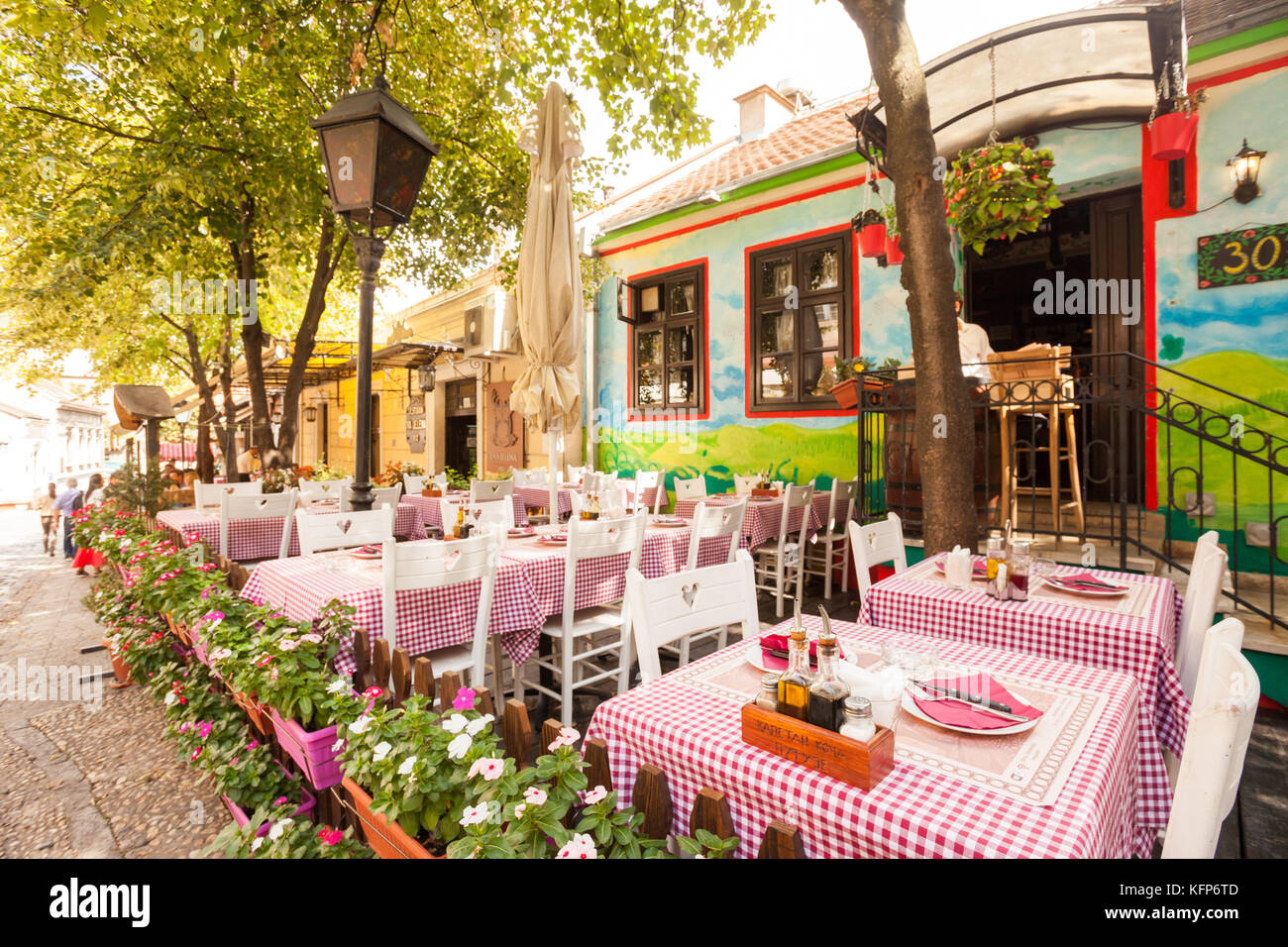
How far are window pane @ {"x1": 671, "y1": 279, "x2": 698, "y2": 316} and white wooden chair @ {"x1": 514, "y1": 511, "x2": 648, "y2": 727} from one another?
19.1 ft

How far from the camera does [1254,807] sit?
8.43ft

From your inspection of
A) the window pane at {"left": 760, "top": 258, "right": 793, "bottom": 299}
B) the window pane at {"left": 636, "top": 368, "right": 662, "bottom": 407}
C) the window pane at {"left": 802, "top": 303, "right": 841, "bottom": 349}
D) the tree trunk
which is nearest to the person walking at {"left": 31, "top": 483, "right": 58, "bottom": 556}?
the window pane at {"left": 636, "top": 368, "right": 662, "bottom": 407}

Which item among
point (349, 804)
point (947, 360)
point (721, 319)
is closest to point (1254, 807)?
point (947, 360)

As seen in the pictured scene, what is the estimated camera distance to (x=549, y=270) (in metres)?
4.45

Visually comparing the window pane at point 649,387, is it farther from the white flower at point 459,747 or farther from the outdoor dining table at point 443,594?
the white flower at point 459,747

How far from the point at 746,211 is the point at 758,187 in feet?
1.07

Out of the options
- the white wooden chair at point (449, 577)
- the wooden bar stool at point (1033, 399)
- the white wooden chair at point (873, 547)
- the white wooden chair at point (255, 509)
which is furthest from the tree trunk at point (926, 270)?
the white wooden chair at point (255, 509)

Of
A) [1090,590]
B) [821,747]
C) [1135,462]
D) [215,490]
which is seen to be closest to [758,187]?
[1135,462]

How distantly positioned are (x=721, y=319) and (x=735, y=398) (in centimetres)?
111

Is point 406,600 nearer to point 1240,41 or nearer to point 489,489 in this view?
point 489,489

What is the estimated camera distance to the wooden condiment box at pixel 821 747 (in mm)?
1092

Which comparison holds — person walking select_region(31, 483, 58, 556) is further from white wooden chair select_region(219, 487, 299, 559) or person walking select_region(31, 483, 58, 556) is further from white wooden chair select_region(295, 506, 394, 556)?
white wooden chair select_region(295, 506, 394, 556)

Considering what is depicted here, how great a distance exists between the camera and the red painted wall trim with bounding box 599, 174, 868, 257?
7.19 meters

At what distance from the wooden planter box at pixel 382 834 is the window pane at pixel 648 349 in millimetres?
8110
